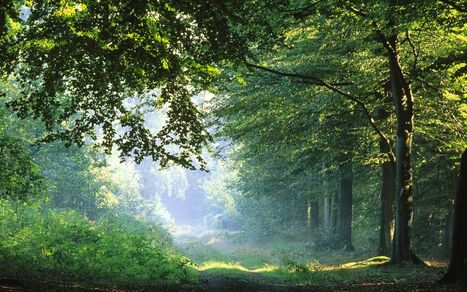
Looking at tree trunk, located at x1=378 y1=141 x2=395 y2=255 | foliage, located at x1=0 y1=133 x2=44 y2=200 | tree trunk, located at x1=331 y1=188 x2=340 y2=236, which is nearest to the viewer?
foliage, located at x1=0 y1=133 x2=44 y2=200

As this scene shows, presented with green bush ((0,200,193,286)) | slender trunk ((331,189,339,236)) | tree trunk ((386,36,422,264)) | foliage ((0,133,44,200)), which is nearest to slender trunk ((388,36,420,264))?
tree trunk ((386,36,422,264))

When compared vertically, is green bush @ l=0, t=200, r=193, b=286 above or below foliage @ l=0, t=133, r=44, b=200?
below

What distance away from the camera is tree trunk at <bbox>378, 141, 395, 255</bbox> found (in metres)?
19.5

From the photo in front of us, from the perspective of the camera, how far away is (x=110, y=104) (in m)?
9.01

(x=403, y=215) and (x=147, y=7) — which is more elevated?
(x=147, y=7)

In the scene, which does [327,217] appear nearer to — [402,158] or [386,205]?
[386,205]

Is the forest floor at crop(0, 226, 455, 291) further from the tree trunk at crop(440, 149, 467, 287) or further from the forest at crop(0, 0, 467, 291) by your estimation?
the tree trunk at crop(440, 149, 467, 287)

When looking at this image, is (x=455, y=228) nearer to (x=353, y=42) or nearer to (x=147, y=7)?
(x=147, y=7)

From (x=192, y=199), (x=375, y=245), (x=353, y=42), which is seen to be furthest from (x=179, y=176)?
(x=353, y=42)

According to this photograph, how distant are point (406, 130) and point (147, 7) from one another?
11.2 m

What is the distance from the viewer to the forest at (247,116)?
8008mm

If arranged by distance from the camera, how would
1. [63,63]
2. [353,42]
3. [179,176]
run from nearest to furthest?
[63,63] < [353,42] < [179,176]

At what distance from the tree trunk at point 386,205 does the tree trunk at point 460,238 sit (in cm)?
943

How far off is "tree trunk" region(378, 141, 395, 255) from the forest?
0.25ft
